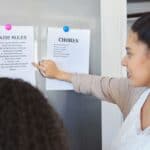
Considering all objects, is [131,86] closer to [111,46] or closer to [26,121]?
[111,46]

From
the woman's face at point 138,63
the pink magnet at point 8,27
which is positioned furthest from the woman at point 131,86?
the pink magnet at point 8,27

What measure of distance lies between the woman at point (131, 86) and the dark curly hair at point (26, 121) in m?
0.40

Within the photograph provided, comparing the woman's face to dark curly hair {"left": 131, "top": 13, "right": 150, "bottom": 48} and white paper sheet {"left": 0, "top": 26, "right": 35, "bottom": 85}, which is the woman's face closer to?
dark curly hair {"left": 131, "top": 13, "right": 150, "bottom": 48}

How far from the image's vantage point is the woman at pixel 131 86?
1.27m

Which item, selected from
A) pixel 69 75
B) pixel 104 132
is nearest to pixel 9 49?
pixel 69 75

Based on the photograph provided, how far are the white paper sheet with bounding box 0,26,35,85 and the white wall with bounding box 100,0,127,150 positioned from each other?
0.95 feet

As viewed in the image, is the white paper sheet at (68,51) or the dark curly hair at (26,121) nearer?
the dark curly hair at (26,121)

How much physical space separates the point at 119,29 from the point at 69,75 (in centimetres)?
27

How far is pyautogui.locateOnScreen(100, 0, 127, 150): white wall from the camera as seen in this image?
1481mm

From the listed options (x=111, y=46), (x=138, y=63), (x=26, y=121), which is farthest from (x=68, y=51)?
(x=26, y=121)

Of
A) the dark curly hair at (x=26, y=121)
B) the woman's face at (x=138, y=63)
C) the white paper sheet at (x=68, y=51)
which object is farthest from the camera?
the white paper sheet at (x=68, y=51)

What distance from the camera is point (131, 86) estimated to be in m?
1.40

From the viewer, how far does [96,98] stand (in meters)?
1.52

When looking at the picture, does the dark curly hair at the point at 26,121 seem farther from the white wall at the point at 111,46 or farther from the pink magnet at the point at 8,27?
the white wall at the point at 111,46
